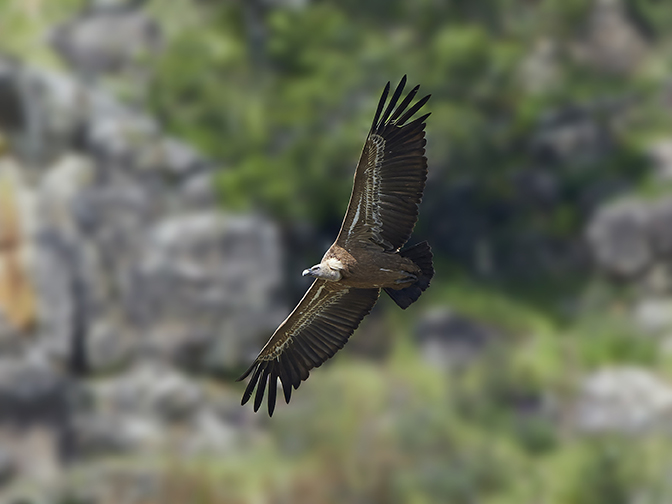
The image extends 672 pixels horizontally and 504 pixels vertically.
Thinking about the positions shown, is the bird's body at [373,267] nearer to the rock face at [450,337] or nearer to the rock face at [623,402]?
the rock face at [623,402]

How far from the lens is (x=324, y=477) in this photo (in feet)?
75.6

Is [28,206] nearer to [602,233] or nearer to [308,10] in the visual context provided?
[308,10]

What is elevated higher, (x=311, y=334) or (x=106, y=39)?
(x=106, y=39)

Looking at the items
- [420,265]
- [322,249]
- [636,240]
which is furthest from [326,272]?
[636,240]

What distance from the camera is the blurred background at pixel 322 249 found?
2331 centimetres

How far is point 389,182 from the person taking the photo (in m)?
8.14

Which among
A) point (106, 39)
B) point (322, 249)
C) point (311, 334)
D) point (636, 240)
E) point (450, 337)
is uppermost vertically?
point (106, 39)

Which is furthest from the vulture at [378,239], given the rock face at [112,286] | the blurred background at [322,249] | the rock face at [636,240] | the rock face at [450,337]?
the rock face at [636,240]

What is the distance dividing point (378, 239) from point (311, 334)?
115 centimetres

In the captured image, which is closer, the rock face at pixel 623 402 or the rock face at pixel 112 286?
the rock face at pixel 112 286

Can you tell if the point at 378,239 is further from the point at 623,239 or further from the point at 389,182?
the point at 623,239

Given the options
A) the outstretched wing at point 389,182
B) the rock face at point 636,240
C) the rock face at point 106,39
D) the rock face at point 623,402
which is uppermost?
the rock face at point 106,39

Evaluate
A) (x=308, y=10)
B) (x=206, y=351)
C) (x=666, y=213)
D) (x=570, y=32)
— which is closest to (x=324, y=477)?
(x=206, y=351)

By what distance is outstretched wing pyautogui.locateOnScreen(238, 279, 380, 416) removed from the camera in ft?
29.3
